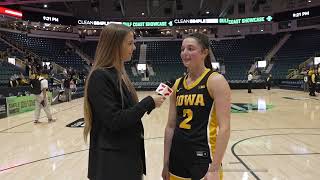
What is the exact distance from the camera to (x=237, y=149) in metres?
6.89

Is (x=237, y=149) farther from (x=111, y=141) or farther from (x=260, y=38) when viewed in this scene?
(x=260, y=38)

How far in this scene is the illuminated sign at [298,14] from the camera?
28.5 metres

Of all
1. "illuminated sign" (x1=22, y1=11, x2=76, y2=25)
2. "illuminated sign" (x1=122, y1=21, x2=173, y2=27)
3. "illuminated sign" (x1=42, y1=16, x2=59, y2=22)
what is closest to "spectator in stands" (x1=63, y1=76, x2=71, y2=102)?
"illuminated sign" (x1=22, y1=11, x2=76, y2=25)

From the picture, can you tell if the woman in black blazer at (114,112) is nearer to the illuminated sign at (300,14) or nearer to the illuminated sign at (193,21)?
the illuminated sign at (300,14)

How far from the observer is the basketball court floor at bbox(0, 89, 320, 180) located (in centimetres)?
535

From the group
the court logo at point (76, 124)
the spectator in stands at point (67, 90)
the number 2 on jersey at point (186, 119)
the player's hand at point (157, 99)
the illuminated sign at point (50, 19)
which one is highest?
the illuminated sign at point (50, 19)

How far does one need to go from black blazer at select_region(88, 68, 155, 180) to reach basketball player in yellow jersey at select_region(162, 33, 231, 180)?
0.44 meters

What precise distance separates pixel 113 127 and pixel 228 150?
5.21 meters

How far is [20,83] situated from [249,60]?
860 inches

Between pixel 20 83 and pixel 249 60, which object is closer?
Result: pixel 20 83

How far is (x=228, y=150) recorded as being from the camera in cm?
679

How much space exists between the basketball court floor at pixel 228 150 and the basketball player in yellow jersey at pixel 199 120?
9.08 ft

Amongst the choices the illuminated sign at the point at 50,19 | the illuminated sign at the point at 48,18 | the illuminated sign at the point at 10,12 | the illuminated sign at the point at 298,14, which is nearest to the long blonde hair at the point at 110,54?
the illuminated sign at the point at 10,12

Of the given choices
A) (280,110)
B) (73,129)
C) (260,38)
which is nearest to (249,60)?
(260,38)
